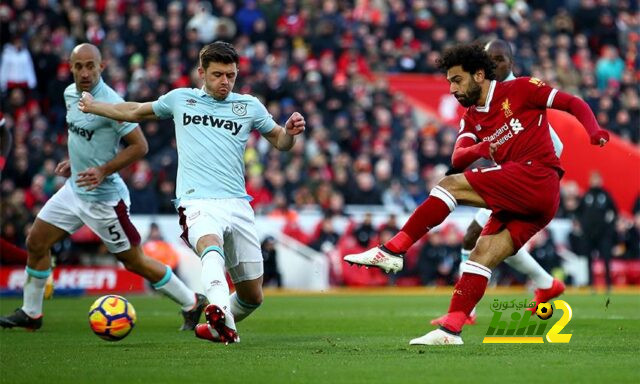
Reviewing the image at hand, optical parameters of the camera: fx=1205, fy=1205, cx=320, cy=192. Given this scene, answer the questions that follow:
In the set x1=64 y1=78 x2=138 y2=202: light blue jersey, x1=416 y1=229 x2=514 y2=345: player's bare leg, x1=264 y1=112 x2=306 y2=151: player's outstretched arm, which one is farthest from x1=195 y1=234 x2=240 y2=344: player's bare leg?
x1=64 y1=78 x2=138 y2=202: light blue jersey

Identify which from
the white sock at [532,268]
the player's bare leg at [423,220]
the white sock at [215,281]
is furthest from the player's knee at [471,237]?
the white sock at [215,281]

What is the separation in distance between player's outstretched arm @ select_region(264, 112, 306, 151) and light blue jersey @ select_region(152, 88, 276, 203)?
211 mm

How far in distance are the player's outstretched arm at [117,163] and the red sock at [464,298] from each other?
3763 mm

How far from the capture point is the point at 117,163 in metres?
11.6

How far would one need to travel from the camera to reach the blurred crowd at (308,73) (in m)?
23.7

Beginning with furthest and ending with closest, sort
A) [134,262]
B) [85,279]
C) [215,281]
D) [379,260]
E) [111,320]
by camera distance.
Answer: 1. [85,279]
2. [134,262]
3. [111,320]
4. [215,281]
5. [379,260]

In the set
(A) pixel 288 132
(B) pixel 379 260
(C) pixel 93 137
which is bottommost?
(B) pixel 379 260

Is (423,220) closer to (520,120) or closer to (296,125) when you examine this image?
(520,120)

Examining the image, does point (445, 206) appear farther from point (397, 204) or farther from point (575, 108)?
point (397, 204)

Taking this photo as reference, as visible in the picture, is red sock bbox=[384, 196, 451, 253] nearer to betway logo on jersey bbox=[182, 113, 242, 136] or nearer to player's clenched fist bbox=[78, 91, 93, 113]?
betway logo on jersey bbox=[182, 113, 242, 136]

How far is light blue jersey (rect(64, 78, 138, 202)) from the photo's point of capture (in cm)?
1173

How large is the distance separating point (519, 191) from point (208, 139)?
2611mm

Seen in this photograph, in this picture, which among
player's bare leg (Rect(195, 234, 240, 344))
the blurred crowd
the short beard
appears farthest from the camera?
the blurred crowd

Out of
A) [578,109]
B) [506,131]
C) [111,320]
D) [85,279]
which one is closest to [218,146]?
[111,320]
